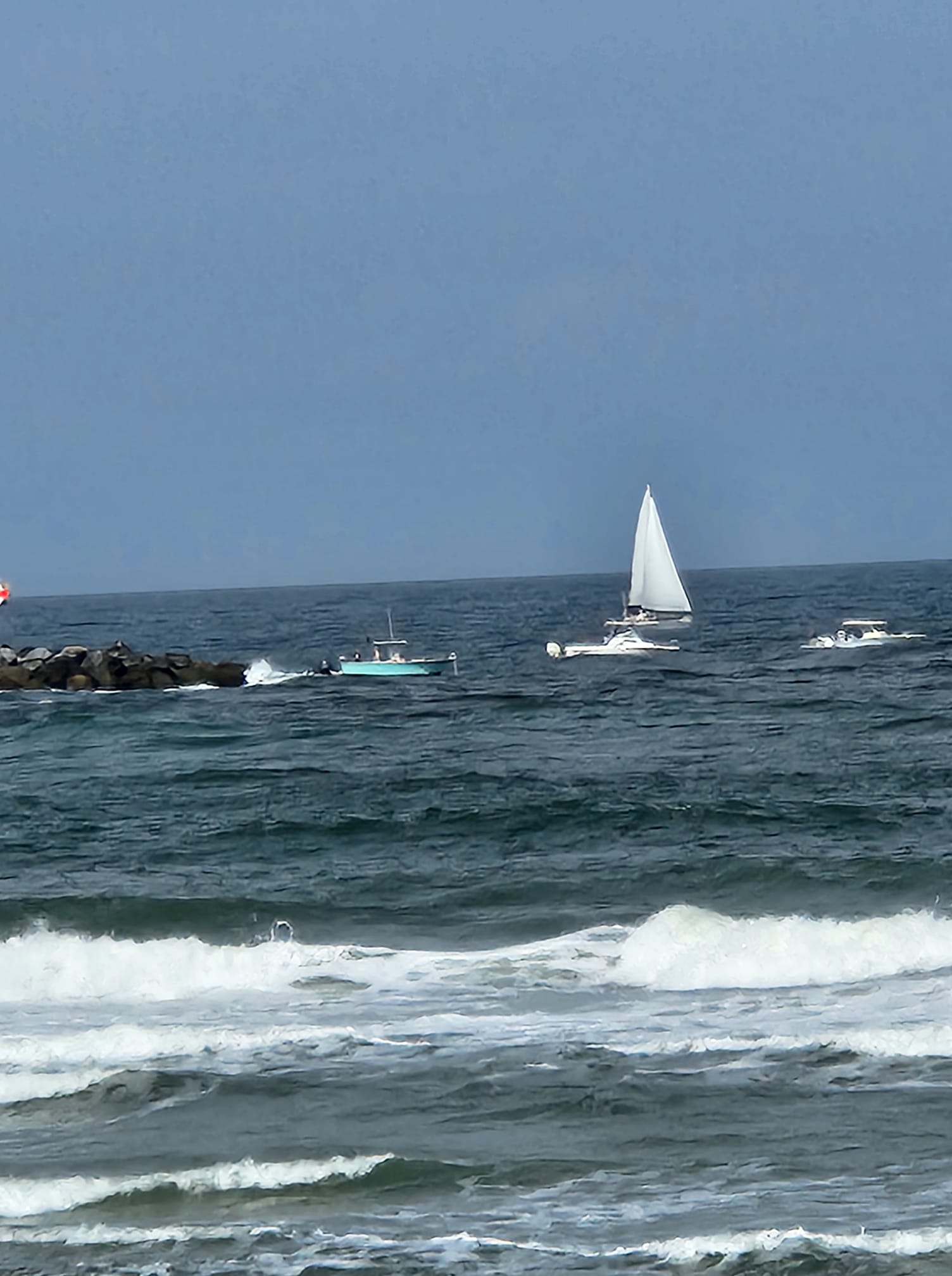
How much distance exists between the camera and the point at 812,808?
33.1 metres

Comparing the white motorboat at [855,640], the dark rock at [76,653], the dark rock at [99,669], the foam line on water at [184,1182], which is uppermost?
the dark rock at [76,653]

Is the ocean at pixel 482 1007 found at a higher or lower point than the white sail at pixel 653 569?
lower

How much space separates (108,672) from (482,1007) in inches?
2182

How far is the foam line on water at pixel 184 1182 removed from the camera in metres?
13.6

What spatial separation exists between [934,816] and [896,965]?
10.8m

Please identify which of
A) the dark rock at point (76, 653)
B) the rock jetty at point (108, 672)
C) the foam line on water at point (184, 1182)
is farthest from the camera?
the dark rock at point (76, 653)

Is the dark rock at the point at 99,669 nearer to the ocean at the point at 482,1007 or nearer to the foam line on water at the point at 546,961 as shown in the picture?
the ocean at the point at 482,1007

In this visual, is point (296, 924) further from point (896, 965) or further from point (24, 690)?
point (24, 690)

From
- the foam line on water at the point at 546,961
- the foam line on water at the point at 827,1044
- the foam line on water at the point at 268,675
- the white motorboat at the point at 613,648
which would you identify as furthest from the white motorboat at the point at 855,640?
the foam line on water at the point at 827,1044

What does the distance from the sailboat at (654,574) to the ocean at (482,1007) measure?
191 ft

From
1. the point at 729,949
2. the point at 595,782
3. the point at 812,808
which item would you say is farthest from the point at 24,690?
the point at 729,949

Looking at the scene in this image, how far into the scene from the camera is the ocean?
42.7 feet

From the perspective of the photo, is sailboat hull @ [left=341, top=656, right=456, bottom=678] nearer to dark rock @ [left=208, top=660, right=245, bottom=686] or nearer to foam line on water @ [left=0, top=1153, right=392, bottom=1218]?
dark rock @ [left=208, top=660, right=245, bottom=686]

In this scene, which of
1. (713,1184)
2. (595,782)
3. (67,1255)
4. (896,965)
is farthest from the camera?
(595,782)
